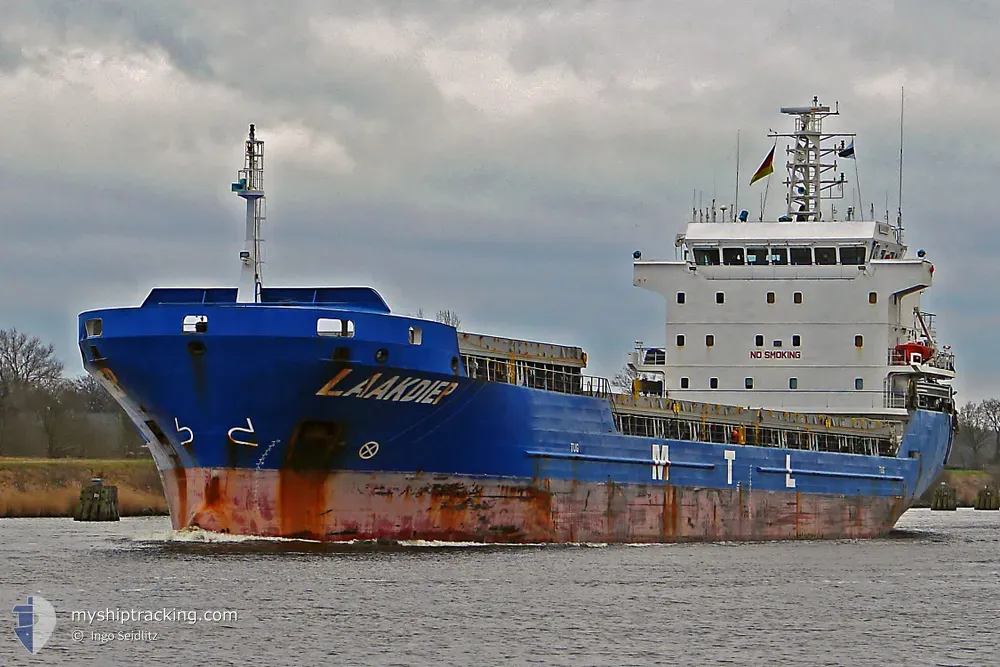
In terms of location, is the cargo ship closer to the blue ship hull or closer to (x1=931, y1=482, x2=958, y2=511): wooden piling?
the blue ship hull

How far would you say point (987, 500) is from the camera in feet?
294

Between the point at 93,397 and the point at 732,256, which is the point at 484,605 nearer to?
the point at 732,256

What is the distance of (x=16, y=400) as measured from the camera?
239ft

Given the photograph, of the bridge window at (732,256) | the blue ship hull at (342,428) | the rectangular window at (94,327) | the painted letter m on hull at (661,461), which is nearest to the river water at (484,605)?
the blue ship hull at (342,428)

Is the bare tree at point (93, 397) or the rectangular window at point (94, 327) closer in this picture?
the rectangular window at point (94, 327)

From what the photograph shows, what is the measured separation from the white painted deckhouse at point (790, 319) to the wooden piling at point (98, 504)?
16.7 m

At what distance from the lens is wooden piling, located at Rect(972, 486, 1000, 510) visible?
8962cm

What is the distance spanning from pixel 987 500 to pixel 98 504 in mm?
54909

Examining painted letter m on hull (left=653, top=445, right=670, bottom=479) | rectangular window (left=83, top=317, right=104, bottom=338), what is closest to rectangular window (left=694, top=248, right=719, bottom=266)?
painted letter m on hull (left=653, top=445, right=670, bottom=479)

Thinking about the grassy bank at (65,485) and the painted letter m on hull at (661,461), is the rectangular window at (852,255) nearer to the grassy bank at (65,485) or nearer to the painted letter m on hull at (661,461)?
the painted letter m on hull at (661,461)

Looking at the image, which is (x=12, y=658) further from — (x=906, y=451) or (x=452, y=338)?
(x=906, y=451)

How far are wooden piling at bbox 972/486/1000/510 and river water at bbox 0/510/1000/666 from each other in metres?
56.6

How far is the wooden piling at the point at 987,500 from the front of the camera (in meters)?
89.6

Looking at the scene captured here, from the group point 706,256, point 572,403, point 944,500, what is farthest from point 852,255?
point 944,500
